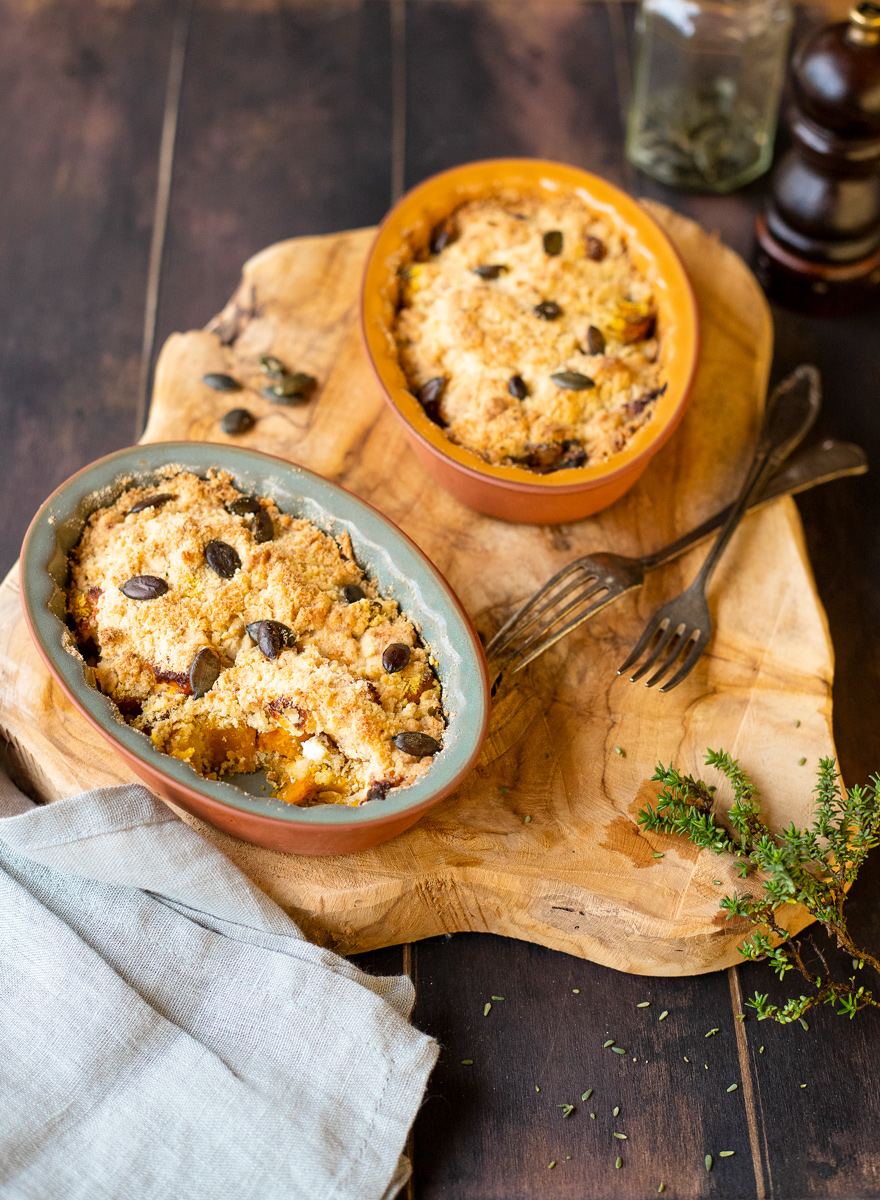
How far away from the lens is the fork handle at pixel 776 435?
107 inches

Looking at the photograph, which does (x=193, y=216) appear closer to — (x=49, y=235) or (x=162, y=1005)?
(x=49, y=235)

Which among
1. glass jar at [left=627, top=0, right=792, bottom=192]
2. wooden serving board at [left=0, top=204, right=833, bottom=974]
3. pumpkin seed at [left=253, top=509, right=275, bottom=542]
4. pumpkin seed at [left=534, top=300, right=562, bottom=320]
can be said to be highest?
glass jar at [left=627, top=0, right=792, bottom=192]

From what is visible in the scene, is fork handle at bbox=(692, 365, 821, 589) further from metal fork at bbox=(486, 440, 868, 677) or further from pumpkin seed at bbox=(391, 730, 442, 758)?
pumpkin seed at bbox=(391, 730, 442, 758)

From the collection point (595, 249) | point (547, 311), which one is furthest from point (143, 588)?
point (595, 249)

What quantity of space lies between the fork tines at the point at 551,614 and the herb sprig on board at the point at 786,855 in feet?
1.35

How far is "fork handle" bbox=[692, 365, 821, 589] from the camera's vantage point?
273 centimetres

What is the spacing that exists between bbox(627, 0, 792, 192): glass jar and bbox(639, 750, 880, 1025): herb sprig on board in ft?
7.14

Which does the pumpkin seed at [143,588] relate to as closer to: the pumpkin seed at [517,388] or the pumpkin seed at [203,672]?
the pumpkin seed at [203,672]

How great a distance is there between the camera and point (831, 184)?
122 inches

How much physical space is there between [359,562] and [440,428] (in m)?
0.46

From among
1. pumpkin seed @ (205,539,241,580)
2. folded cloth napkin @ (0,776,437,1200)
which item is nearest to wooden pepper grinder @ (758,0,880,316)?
pumpkin seed @ (205,539,241,580)

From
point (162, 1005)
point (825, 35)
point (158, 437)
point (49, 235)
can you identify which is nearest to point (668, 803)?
point (162, 1005)

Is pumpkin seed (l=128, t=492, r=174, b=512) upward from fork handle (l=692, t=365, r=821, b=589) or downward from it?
upward

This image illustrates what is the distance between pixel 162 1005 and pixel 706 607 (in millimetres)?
1568
